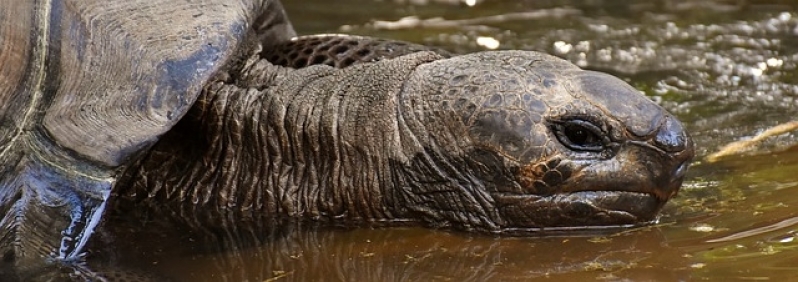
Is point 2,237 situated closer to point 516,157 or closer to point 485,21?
point 516,157

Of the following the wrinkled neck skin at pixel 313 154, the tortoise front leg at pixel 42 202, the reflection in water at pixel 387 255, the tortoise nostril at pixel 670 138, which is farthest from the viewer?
the wrinkled neck skin at pixel 313 154

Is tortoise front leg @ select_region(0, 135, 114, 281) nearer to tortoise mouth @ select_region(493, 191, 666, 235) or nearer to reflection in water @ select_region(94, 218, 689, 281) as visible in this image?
reflection in water @ select_region(94, 218, 689, 281)

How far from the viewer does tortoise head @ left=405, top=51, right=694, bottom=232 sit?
4.16 metres

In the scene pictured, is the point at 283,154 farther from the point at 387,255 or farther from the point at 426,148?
the point at 387,255

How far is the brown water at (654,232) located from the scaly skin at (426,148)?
5.0 inches

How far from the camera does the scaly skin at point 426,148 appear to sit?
4.18 meters

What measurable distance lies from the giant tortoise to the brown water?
0.15m

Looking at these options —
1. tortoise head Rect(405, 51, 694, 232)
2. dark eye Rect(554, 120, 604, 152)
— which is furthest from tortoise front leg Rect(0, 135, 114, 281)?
dark eye Rect(554, 120, 604, 152)

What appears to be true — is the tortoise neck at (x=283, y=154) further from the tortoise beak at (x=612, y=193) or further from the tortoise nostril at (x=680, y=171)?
the tortoise nostril at (x=680, y=171)

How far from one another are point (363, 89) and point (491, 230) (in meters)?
0.75

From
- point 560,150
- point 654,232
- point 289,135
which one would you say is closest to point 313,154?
point 289,135

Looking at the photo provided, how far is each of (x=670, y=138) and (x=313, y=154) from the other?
4.42 feet

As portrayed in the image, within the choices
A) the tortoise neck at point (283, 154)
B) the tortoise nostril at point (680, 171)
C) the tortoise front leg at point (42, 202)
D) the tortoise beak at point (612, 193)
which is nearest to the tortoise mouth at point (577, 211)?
the tortoise beak at point (612, 193)

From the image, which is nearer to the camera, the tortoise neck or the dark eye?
the dark eye
